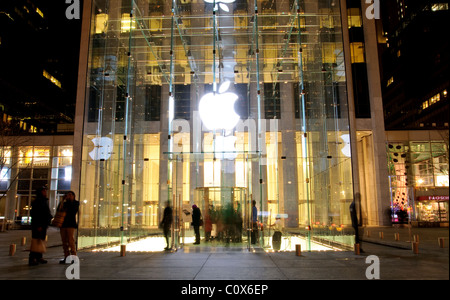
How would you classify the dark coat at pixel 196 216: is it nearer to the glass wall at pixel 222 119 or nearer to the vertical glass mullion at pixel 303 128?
the glass wall at pixel 222 119

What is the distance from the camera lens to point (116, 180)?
14820 millimetres

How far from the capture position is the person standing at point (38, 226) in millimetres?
9445

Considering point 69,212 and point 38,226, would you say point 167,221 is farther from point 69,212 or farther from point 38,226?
point 38,226

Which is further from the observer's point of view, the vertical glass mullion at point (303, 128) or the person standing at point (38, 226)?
the vertical glass mullion at point (303, 128)

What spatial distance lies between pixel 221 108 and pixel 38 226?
9.67 metres

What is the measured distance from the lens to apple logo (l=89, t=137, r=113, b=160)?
14477 mm

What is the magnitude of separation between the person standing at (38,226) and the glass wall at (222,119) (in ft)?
12.8

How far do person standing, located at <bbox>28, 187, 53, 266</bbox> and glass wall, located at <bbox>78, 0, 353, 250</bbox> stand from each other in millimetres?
3909

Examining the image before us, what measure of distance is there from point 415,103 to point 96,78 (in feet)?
90.0

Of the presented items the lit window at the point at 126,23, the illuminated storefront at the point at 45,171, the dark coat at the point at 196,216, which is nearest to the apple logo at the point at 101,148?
the dark coat at the point at 196,216

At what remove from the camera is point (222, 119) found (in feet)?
58.0

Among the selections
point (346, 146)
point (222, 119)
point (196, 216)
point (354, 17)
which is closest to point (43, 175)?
point (222, 119)
